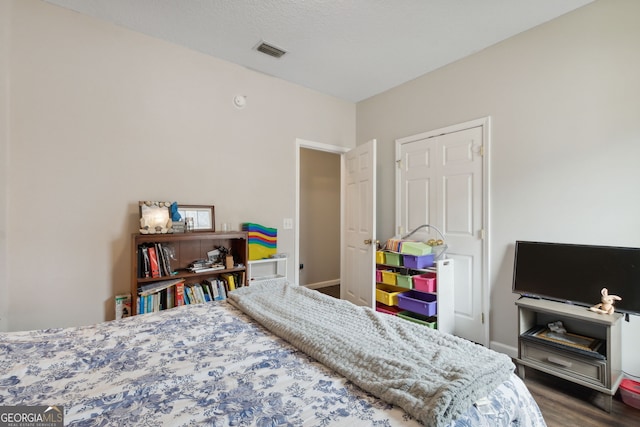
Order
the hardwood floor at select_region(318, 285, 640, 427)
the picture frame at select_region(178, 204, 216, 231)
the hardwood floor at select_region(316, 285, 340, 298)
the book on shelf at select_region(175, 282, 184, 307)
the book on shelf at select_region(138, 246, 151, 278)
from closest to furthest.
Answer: the hardwood floor at select_region(318, 285, 640, 427) → the book on shelf at select_region(138, 246, 151, 278) → the book on shelf at select_region(175, 282, 184, 307) → the picture frame at select_region(178, 204, 216, 231) → the hardwood floor at select_region(316, 285, 340, 298)

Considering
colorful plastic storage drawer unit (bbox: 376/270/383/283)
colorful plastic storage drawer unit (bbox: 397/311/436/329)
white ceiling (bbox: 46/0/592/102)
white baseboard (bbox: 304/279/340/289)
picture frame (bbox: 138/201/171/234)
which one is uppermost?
white ceiling (bbox: 46/0/592/102)

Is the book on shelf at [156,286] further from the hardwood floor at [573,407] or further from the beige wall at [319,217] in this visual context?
the hardwood floor at [573,407]

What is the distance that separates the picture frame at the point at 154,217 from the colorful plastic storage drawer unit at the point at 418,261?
213 centimetres

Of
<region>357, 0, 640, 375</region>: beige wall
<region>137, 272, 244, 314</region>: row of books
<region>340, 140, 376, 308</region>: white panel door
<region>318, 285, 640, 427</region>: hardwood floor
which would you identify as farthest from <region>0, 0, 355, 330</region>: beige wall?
<region>318, 285, 640, 427</region>: hardwood floor

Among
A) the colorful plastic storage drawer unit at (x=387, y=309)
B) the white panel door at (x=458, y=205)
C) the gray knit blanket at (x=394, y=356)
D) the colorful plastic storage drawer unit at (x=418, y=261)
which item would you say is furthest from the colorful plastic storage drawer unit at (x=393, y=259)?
the gray knit blanket at (x=394, y=356)

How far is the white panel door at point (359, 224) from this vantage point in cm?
306

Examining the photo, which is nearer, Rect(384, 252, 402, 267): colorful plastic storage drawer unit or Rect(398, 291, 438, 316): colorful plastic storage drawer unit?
Rect(398, 291, 438, 316): colorful plastic storage drawer unit

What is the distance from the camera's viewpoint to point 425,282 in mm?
2576

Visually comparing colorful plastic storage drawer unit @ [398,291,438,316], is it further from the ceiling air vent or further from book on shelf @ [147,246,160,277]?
the ceiling air vent

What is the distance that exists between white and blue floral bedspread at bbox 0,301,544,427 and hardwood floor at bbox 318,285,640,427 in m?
1.05

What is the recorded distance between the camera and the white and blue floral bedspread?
2.54 ft

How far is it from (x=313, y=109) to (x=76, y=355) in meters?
3.08

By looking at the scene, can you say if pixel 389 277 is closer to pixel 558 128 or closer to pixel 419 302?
pixel 419 302

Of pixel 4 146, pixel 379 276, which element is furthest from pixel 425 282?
pixel 4 146
